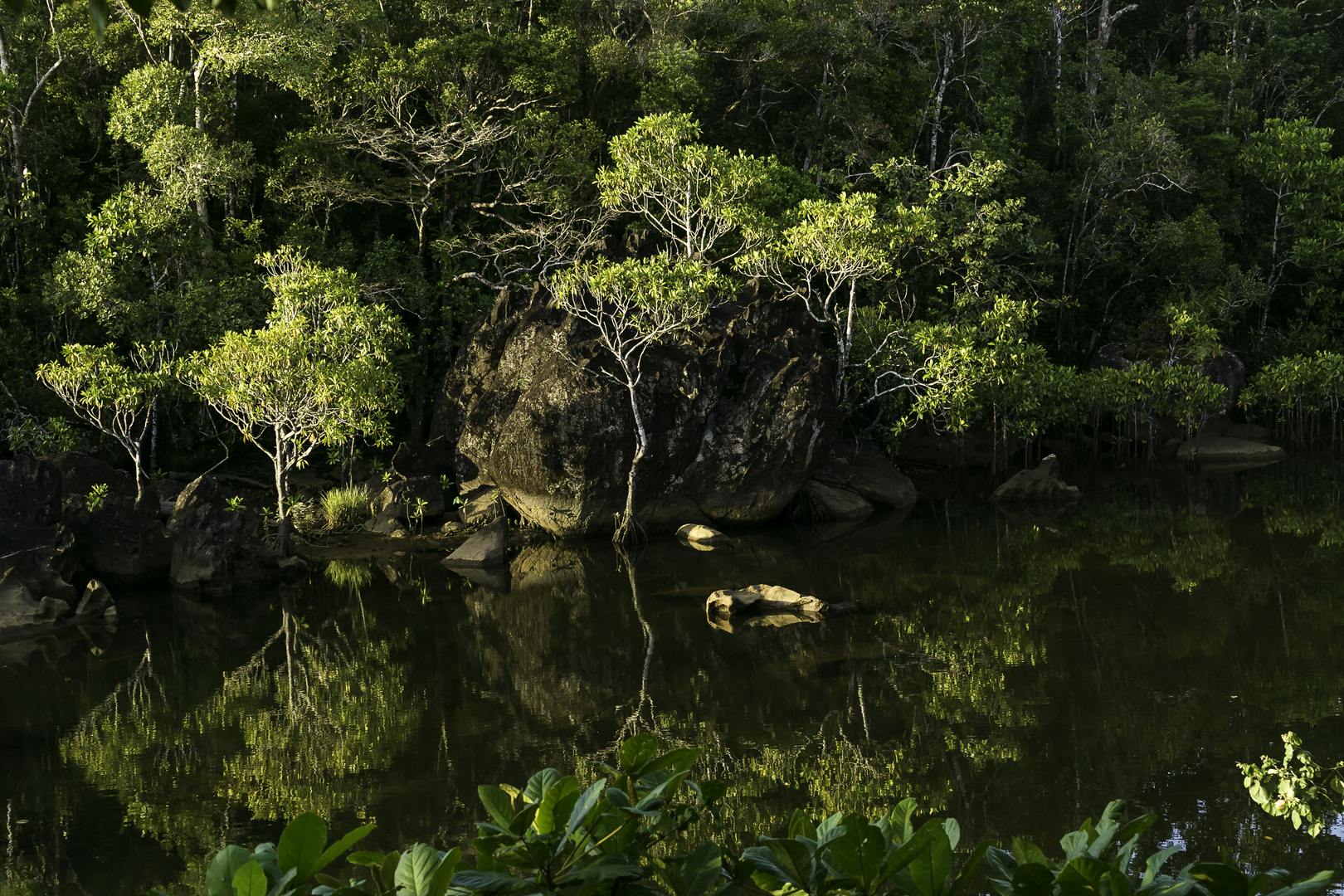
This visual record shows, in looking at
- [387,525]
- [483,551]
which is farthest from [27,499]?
[483,551]

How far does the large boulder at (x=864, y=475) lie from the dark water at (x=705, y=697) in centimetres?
649

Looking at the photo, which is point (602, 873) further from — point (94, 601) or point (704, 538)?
point (704, 538)

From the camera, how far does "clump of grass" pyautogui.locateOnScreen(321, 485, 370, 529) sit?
76.7ft

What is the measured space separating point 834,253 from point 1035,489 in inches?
317

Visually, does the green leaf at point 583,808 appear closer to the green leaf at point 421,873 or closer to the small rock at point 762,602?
the green leaf at point 421,873

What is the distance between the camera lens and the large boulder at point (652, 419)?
23.2 metres

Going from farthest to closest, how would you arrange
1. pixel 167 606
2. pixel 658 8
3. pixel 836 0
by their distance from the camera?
pixel 836 0 < pixel 658 8 < pixel 167 606

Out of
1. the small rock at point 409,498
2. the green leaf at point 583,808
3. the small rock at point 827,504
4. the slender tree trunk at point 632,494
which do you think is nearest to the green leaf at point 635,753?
the green leaf at point 583,808

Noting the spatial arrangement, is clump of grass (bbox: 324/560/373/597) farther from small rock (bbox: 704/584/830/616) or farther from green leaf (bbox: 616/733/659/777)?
green leaf (bbox: 616/733/659/777)

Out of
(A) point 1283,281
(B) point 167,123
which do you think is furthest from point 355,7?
(A) point 1283,281

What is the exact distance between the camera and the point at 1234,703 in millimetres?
11422

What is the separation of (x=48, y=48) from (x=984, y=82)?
2617 centimetres

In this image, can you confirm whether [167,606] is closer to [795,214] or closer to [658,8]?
[795,214]

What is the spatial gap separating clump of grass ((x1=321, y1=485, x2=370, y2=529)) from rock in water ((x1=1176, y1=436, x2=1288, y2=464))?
2464cm
